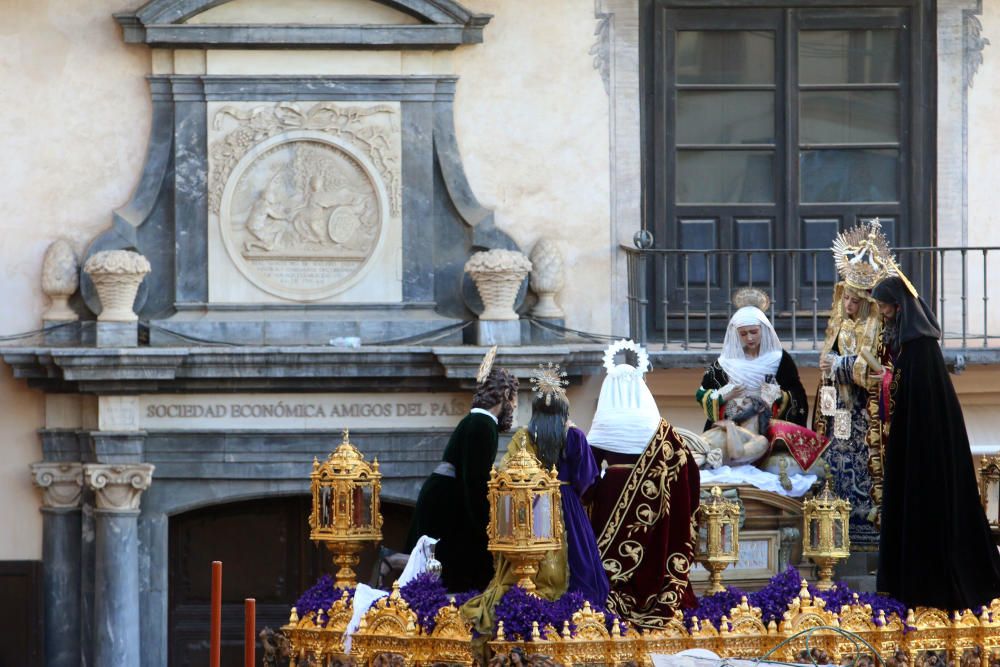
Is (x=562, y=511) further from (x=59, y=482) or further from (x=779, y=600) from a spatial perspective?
(x=59, y=482)

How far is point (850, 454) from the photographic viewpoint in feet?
43.6

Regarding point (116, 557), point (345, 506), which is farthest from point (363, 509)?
point (116, 557)

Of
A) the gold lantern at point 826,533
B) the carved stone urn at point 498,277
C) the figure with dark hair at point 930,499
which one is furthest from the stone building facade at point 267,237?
the figure with dark hair at point 930,499

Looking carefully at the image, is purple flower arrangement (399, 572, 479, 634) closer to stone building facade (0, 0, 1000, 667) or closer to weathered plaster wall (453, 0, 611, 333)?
stone building facade (0, 0, 1000, 667)

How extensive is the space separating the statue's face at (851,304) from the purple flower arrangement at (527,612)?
8.18 ft

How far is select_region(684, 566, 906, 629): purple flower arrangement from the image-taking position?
12078 mm

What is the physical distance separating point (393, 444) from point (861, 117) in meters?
4.24

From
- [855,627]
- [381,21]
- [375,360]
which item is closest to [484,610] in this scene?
[855,627]

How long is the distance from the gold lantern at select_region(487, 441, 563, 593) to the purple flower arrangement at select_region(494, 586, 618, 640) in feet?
0.26

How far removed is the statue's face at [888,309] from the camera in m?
12.6

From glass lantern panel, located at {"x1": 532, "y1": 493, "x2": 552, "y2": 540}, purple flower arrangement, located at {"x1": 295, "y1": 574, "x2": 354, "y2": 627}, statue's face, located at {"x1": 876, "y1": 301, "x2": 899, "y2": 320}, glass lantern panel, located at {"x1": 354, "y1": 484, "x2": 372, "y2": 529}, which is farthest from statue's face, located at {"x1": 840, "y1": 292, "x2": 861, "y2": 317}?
purple flower arrangement, located at {"x1": 295, "y1": 574, "x2": 354, "y2": 627}

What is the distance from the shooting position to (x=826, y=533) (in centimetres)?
1270

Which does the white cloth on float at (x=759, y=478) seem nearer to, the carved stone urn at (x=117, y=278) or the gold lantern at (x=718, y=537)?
the gold lantern at (x=718, y=537)

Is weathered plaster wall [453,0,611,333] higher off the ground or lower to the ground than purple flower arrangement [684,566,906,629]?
higher
